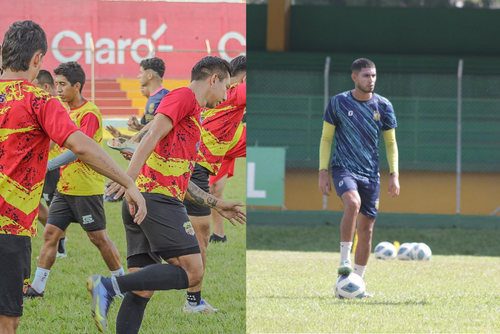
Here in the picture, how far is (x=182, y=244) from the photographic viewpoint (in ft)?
12.5

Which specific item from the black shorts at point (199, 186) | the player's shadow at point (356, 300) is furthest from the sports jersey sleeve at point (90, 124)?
the player's shadow at point (356, 300)

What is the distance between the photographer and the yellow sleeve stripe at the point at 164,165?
385 cm

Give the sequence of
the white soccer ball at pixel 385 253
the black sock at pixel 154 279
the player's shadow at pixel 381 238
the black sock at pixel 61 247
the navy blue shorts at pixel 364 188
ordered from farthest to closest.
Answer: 1. the player's shadow at pixel 381 238
2. the white soccer ball at pixel 385 253
3. the navy blue shorts at pixel 364 188
4. the black sock at pixel 61 247
5. the black sock at pixel 154 279

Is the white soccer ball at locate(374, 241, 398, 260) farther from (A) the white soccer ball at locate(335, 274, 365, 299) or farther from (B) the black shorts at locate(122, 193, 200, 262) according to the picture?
(B) the black shorts at locate(122, 193, 200, 262)

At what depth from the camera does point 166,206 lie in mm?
3832

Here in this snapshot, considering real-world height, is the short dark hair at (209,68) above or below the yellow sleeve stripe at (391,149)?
above

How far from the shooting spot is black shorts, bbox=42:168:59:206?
17.3 ft

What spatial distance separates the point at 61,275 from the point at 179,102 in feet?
6.46

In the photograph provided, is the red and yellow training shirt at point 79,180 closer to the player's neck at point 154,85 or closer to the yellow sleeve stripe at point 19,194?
the player's neck at point 154,85

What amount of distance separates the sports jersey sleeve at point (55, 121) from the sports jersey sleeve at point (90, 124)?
4.40 feet

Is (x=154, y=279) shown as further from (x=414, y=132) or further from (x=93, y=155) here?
(x=414, y=132)

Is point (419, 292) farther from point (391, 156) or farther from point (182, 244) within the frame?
point (182, 244)

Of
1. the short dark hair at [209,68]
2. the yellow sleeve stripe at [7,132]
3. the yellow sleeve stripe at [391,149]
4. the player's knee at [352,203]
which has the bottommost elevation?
the player's knee at [352,203]

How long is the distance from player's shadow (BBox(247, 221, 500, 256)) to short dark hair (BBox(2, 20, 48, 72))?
7.98 meters
